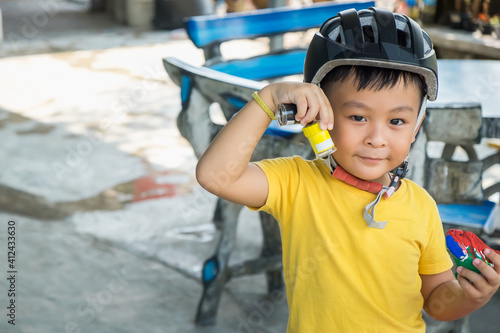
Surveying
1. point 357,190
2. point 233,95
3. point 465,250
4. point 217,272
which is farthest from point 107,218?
point 465,250

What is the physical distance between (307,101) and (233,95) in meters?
0.94

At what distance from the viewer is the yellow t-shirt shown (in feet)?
4.71

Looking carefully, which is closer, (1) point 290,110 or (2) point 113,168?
(1) point 290,110

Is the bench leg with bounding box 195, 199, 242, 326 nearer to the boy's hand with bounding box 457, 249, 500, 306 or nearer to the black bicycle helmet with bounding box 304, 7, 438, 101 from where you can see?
the black bicycle helmet with bounding box 304, 7, 438, 101

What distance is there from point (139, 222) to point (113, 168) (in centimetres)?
92

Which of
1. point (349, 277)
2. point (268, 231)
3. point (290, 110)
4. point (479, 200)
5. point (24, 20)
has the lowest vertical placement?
point (24, 20)

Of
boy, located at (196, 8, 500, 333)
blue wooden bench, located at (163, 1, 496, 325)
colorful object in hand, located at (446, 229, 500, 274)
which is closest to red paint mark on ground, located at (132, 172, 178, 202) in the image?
blue wooden bench, located at (163, 1, 496, 325)

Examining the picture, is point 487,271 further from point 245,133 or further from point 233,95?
point 233,95

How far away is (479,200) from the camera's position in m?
2.28

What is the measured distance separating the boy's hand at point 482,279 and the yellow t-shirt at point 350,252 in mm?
142

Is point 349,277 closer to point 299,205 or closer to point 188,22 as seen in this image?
point 299,205

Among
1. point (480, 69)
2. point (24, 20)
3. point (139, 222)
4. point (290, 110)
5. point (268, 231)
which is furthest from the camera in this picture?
point (24, 20)

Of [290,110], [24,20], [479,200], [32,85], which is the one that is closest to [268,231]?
[479,200]

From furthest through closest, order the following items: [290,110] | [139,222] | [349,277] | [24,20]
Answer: [24,20]
[139,222]
[349,277]
[290,110]
